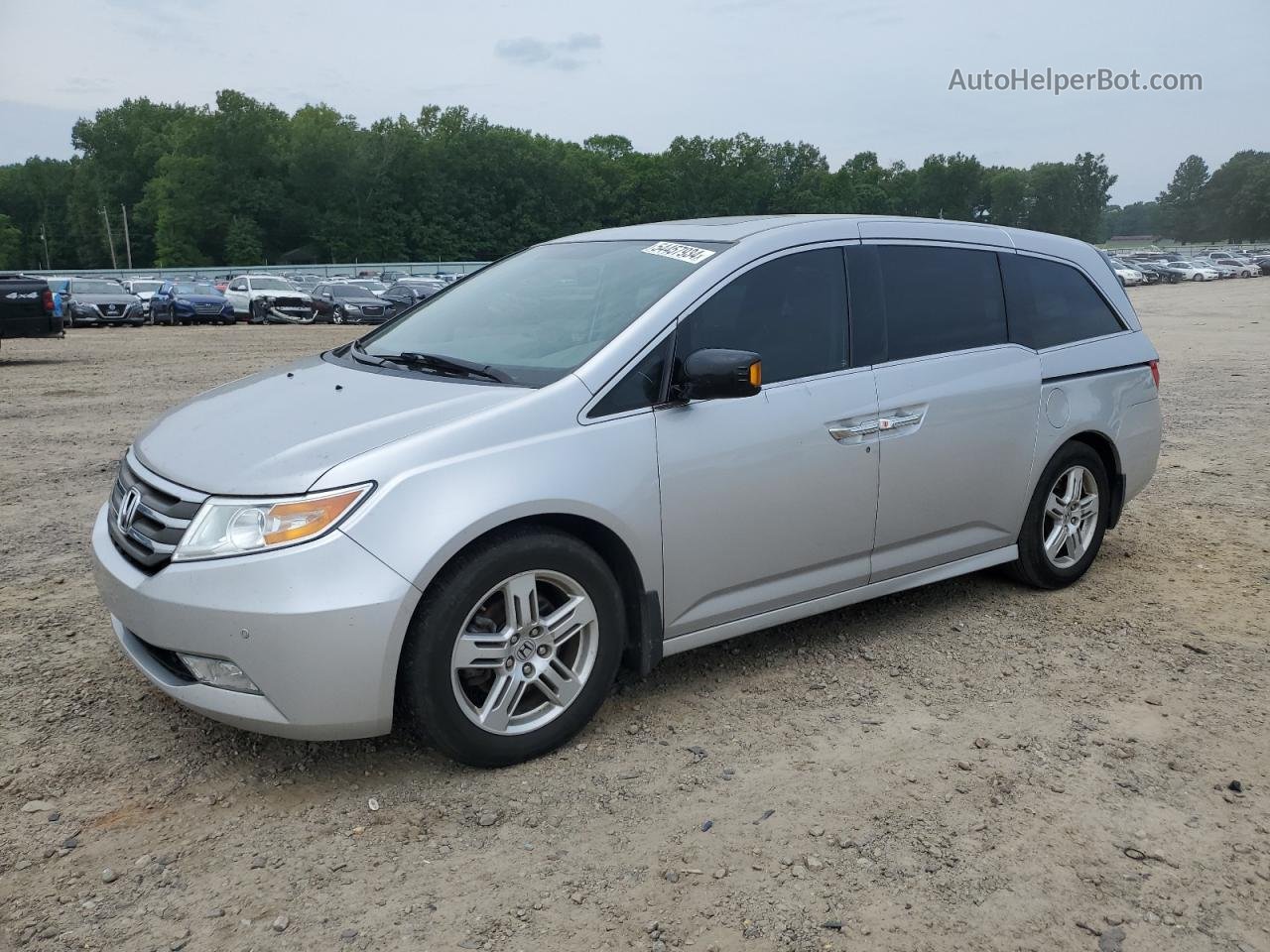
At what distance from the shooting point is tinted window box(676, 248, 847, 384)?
12.7 ft

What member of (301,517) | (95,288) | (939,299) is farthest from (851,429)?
(95,288)

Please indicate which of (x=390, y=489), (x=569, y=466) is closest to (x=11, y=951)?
(x=390, y=489)

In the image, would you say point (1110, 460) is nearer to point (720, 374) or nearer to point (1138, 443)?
point (1138, 443)

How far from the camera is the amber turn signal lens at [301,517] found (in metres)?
3.05

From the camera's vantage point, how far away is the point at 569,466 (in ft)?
11.1

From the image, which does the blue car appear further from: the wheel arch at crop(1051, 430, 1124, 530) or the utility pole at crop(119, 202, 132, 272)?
the utility pole at crop(119, 202, 132, 272)

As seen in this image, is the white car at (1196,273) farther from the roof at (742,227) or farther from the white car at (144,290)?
the roof at (742,227)

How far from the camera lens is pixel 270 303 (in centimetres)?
3359

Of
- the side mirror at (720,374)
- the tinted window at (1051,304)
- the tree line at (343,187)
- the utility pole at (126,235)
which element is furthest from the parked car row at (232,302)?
the utility pole at (126,235)

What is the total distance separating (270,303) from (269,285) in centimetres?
108

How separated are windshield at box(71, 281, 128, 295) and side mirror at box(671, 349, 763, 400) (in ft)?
105

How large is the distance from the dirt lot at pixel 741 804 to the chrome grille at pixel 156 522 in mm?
390

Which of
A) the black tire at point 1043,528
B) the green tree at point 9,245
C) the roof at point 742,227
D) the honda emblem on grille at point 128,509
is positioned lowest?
the black tire at point 1043,528

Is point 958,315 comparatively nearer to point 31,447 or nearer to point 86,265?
point 31,447
